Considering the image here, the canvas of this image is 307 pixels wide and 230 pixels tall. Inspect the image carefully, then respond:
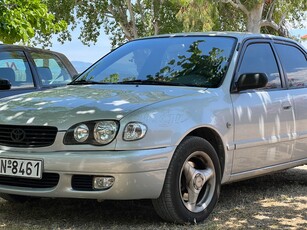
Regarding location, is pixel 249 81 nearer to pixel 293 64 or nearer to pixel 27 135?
pixel 293 64

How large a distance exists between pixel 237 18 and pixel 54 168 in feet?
103

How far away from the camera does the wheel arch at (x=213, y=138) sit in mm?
4789

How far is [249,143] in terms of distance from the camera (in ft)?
17.0

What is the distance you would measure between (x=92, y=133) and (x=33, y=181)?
631mm

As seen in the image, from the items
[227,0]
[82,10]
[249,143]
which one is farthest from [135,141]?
[82,10]

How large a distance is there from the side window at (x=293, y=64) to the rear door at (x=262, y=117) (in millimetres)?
172

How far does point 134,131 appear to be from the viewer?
13.8ft

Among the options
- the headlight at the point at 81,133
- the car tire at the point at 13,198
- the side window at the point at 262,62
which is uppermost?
the side window at the point at 262,62

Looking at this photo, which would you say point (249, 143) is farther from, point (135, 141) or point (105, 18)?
point (105, 18)

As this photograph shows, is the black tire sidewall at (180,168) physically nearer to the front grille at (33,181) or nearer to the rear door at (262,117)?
the rear door at (262,117)

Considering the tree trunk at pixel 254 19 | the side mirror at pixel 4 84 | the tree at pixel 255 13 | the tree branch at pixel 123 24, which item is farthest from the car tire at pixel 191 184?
the tree branch at pixel 123 24

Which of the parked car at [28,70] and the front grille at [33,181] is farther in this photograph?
the parked car at [28,70]

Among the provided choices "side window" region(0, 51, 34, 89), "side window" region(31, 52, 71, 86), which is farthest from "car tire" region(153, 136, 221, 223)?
"side window" region(31, 52, 71, 86)

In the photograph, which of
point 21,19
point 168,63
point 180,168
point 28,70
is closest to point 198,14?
point 21,19
